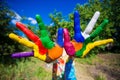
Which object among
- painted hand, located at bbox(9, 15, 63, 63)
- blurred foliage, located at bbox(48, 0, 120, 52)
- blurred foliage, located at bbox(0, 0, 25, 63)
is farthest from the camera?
blurred foliage, located at bbox(48, 0, 120, 52)

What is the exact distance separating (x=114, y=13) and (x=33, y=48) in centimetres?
2348

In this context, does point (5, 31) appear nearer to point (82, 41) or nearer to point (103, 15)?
point (82, 41)

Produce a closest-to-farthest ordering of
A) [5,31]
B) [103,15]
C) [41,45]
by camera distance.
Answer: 1. [41,45]
2. [5,31]
3. [103,15]

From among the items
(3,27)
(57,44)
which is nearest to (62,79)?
(57,44)

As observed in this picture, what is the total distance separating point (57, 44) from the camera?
2.75 meters

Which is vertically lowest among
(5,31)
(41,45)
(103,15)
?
(41,45)

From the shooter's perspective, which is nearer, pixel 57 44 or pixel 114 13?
pixel 57 44

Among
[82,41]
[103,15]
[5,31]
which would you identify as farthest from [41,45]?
[103,15]

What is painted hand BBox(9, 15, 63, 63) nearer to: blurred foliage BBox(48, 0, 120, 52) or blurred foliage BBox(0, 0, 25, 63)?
blurred foliage BBox(0, 0, 25, 63)

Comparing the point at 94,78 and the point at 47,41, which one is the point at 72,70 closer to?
the point at 47,41

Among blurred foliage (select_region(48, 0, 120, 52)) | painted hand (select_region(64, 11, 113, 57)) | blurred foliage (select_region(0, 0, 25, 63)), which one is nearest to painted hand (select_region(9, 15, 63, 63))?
painted hand (select_region(64, 11, 113, 57))

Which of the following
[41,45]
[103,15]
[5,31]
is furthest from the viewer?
[103,15]

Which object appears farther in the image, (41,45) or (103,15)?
(103,15)

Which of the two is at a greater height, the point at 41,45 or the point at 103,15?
the point at 103,15
